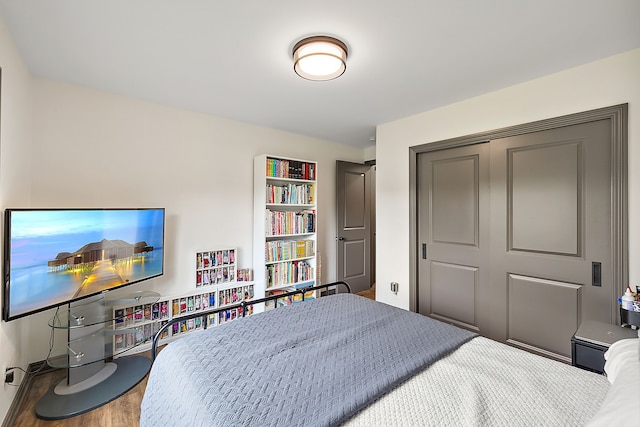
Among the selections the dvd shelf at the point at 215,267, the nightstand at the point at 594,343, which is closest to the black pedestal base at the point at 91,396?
the dvd shelf at the point at 215,267

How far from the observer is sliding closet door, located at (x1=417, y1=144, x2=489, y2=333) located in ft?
8.85

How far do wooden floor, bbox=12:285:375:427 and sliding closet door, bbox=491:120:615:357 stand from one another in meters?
2.96

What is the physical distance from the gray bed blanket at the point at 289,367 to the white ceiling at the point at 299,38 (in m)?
1.74

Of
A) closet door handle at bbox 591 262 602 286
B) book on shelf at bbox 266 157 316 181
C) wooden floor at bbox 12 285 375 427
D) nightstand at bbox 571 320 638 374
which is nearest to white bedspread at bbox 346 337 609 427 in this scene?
nightstand at bbox 571 320 638 374

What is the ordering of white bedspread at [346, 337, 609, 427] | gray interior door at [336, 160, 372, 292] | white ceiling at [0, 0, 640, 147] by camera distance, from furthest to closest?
gray interior door at [336, 160, 372, 292], white ceiling at [0, 0, 640, 147], white bedspread at [346, 337, 609, 427]

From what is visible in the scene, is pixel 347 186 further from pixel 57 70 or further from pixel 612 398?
pixel 612 398

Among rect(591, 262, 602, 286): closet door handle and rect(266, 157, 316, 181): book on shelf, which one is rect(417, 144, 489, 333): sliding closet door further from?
rect(266, 157, 316, 181): book on shelf

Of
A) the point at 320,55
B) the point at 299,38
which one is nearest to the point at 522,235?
the point at 320,55

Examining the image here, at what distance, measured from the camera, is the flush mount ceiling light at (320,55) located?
176cm

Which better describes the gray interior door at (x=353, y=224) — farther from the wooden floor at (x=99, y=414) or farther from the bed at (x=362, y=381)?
the wooden floor at (x=99, y=414)

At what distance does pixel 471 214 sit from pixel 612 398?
2178mm

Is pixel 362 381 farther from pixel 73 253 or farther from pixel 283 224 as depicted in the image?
pixel 283 224

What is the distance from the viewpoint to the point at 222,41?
1.79 metres

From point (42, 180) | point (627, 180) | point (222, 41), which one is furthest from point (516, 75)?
point (42, 180)
